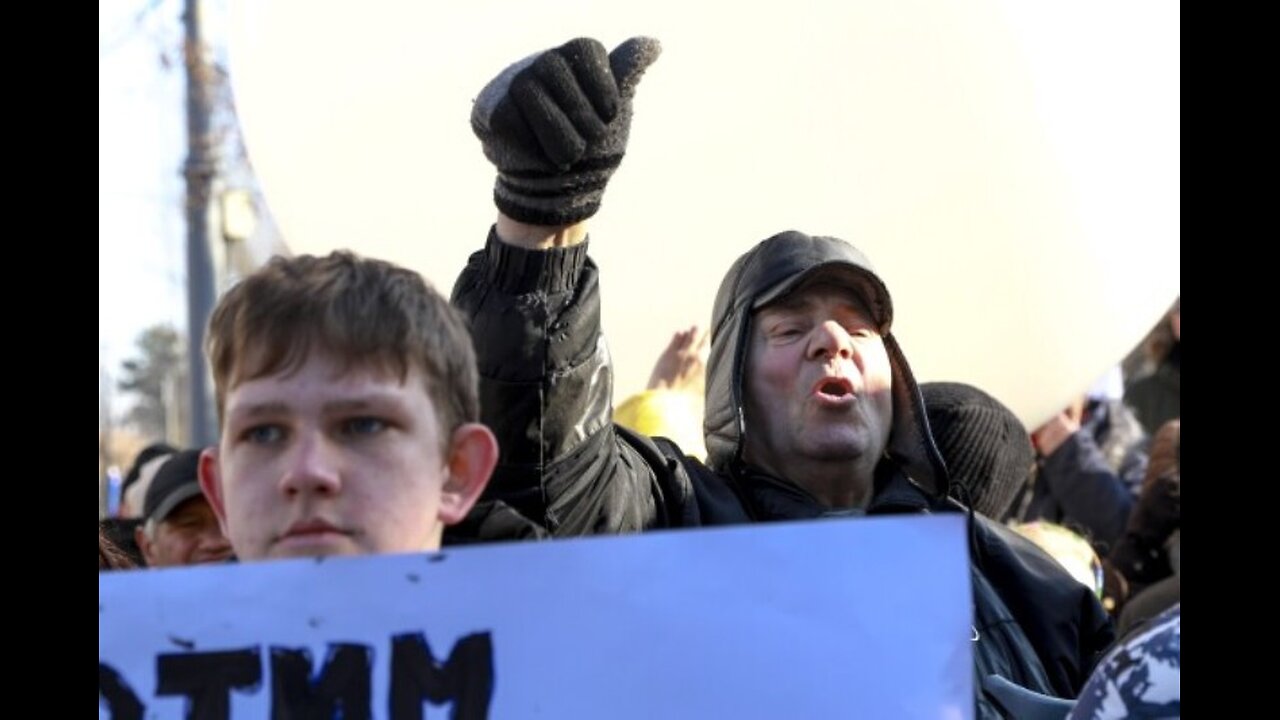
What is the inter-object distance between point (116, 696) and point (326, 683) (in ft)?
0.58

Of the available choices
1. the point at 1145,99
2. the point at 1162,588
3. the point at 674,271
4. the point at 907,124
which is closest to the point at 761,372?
the point at 674,271

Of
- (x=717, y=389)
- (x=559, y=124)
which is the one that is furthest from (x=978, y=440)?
(x=559, y=124)

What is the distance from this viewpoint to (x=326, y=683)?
5.67 feet

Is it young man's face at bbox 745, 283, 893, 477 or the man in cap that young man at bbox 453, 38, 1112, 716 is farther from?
the man in cap

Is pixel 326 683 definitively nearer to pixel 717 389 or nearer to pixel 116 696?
pixel 116 696

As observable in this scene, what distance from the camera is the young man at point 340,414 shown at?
1.88 metres

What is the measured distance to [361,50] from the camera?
3.06m

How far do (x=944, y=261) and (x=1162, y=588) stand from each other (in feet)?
4.36

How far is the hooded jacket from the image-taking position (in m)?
2.41

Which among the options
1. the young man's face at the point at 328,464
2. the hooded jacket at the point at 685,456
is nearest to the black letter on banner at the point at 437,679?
the young man's face at the point at 328,464

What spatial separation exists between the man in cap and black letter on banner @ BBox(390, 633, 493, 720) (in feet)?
4.40

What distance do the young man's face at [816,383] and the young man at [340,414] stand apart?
2.90ft
